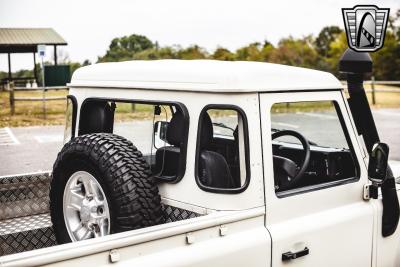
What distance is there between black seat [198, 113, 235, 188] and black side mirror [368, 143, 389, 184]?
776mm

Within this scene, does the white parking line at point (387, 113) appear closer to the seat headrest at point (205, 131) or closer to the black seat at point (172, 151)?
the black seat at point (172, 151)

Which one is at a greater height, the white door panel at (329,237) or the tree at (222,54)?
the tree at (222,54)

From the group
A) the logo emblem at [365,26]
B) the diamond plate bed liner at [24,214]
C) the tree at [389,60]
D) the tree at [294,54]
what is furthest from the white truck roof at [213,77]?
the tree at [389,60]

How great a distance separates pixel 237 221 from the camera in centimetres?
271

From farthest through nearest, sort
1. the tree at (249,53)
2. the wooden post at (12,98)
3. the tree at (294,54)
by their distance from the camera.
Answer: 1. the tree at (249,53)
2. the tree at (294,54)
3. the wooden post at (12,98)

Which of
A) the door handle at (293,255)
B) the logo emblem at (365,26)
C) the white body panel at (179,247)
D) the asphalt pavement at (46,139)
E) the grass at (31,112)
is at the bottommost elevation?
the asphalt pavement at (46,139)

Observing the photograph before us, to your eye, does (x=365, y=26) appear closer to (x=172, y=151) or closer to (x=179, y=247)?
(x=172, y=151)

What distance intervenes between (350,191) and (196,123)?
100cm

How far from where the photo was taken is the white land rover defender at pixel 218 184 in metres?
2.65

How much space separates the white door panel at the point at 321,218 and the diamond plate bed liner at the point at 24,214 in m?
1.52

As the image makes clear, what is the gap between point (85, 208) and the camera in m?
3.03

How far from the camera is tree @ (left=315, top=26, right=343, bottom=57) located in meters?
36.9

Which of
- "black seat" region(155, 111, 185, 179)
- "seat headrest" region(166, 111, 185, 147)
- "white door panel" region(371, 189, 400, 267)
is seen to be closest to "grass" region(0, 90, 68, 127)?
"black seat" region(155, 111, 185, 179)

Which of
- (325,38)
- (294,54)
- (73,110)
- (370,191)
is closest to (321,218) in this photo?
(370,191)
